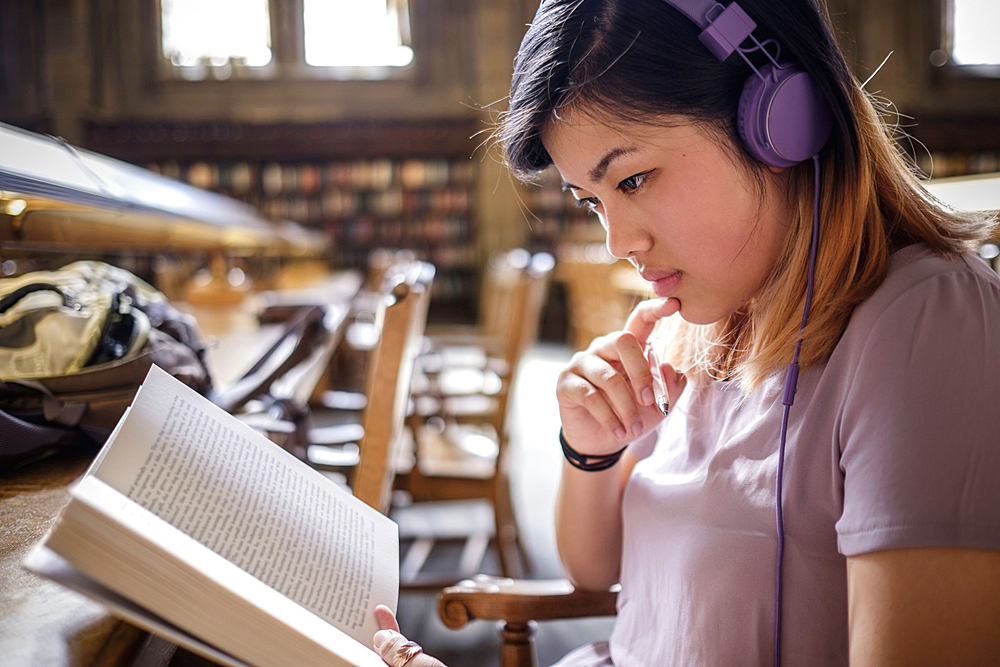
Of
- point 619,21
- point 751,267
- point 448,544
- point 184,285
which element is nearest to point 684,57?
point 619,21

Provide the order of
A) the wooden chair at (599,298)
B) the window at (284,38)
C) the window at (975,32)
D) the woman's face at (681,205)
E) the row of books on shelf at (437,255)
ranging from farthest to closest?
the window at (975,32) → the row of books on shelf at (437,255) → the window at (284,38) → the wooden chair at (599,298) → the woman's face at (681,205)

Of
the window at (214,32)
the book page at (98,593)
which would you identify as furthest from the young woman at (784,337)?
the window at (214,32)

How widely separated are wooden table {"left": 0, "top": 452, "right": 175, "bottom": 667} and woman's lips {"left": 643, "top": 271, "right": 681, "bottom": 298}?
0.55m

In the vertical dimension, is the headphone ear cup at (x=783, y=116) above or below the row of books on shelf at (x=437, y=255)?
above

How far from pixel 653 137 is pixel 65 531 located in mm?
561

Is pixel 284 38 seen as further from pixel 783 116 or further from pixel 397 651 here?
pixel 397 651

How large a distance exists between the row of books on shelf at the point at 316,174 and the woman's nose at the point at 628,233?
290 inches

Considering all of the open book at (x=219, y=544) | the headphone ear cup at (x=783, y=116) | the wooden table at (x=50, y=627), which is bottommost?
the wooden table at (x=50, y=627)

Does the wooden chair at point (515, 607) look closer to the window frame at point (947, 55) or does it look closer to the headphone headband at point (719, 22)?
the headphone headband at point (719, 22)

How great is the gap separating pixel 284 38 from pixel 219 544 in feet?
28.1

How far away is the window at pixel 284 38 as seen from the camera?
A: 25.6 ft

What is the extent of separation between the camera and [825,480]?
60 cm

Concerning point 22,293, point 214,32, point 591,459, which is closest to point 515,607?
point 591,459

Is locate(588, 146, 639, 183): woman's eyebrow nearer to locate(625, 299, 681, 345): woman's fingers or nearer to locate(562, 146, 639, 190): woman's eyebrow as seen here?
locate(562, 146, 639, 190): woman's eyebrow
